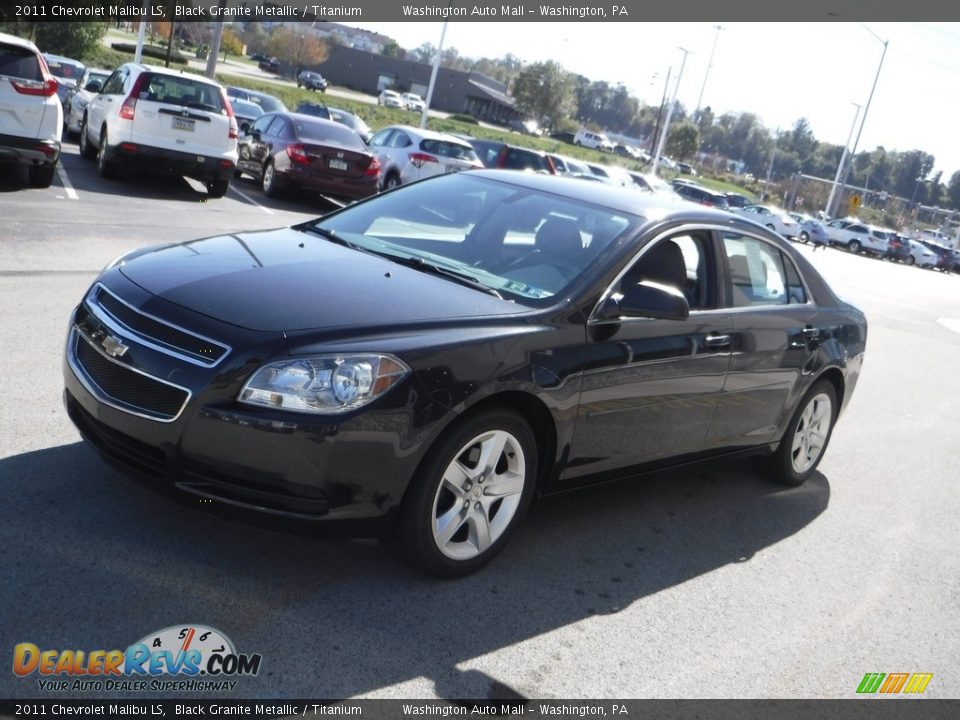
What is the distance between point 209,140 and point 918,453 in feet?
36.3

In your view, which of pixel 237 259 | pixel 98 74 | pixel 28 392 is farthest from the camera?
pixel 98 74

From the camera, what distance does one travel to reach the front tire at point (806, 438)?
618cm

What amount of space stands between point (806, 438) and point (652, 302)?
2395mm

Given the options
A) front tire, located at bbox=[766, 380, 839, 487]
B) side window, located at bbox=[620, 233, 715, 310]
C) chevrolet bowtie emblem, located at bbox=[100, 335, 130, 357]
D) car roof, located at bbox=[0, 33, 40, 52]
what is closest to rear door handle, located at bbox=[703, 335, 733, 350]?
side window, located at bbox=[620, 233, 715, 310]

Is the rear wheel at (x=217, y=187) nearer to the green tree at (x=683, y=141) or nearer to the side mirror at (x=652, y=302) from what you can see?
the side mirror at (x=652, y=302)

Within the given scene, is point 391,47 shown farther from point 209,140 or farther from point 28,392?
point 28,392

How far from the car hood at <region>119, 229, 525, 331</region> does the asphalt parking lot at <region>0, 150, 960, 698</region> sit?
88 centimetres

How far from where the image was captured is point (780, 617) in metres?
4.52

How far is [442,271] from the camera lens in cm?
462

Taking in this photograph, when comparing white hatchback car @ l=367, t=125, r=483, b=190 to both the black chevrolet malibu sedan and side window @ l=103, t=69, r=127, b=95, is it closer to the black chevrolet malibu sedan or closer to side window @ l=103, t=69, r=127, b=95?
side window @ l=103, t=69, r=127, b=95

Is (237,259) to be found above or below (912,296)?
above

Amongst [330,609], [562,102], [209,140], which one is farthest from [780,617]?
[562,102]

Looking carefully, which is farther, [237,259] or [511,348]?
[237,259]

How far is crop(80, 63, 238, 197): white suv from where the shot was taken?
48.7 feet
